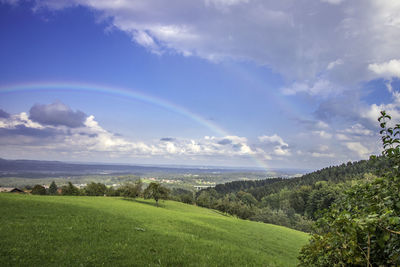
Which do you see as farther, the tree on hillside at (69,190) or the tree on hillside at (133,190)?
the tree on hillside at (133,190)

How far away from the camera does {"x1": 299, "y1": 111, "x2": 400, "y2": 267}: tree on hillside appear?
10.2 ft

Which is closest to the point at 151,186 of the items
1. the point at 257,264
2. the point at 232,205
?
the point at 232,205

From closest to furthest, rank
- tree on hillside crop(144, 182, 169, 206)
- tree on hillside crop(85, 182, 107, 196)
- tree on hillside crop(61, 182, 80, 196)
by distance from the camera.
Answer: tree on hillside crop(144, 182, 169, 206), tree on hillside crop(61, 182, 80, 196), tree on hillside crop(85, 182, 107, 196)

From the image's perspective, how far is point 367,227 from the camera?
119 inches

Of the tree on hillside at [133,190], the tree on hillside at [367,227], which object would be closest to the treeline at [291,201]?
the tree on hillside at [133,190]

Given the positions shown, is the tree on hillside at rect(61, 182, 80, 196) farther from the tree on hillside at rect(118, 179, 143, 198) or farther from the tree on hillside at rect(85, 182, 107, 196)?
the tree on hillside at rect(118, 179, 143, 198)

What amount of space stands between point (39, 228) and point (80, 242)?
14.9ft

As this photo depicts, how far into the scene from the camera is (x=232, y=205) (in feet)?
363

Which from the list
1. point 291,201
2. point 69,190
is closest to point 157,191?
point 69,190

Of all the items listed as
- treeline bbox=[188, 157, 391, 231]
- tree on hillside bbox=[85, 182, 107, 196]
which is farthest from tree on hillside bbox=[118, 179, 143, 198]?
treeline bbox=[188, 157, 391, 231]

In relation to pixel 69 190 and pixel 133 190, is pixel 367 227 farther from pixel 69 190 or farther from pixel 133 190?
pixel 69 190

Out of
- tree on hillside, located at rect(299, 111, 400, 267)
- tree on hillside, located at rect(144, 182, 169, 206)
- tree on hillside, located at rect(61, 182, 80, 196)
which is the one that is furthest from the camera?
tree on hillside, located at rect(61, 182, 80, 196)

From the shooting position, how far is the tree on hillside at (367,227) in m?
3.10

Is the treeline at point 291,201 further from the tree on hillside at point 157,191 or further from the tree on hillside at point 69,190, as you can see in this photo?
the tree on hillside at point 69,190
